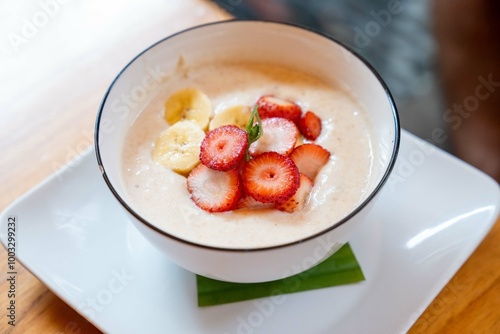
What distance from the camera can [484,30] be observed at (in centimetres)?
245

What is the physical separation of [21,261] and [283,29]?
34.6 inches

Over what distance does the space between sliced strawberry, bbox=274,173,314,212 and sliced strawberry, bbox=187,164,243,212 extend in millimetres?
97

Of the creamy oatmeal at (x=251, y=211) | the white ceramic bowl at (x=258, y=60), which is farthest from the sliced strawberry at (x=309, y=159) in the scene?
the white ceramic bowl at (x=258, y=60)

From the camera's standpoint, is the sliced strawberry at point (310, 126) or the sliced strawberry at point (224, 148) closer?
the sliced strawberry at point (224, 148)

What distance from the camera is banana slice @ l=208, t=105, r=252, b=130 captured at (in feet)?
4.85

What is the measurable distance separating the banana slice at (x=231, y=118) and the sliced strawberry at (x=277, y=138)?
0.11 meters

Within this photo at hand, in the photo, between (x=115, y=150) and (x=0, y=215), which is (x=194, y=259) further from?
(x=0, y=215)

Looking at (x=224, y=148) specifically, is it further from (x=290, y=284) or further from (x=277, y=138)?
(x=290, y=284)

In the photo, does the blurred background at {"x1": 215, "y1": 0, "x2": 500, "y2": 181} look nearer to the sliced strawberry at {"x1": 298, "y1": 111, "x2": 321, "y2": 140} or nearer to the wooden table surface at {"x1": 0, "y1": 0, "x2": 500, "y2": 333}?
the wooden table surface at {"x1": 0, "y1": 0, "x2": 500, "y2": 333}

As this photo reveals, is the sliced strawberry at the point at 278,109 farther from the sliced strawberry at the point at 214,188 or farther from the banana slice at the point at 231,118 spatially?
the sliced strawberry at the point at 214,188

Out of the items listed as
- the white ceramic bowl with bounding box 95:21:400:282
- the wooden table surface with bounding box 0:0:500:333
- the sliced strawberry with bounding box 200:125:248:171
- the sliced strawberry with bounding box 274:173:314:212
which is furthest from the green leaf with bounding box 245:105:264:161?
the wooden table surface with bounding box 0:0:500:333

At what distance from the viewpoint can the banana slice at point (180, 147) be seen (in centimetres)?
136

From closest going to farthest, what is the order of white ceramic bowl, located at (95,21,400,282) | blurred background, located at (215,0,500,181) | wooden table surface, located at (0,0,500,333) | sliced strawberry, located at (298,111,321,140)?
white ceramic bowl, located at (95,21,400,282)
wooden table surface, located at (0,0,500,333)
sliced strawberry, located at (298,111,321,140)
blurred background, located at (215,0,500,181)

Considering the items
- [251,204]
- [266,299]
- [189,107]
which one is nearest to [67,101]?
[189,107]
